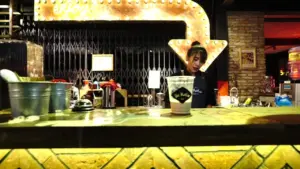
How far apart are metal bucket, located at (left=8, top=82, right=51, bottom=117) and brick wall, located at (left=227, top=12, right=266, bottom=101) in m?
5.74

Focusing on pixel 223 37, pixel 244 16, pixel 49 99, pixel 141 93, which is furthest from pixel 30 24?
pixel 49 99

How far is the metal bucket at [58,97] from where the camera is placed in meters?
1.64

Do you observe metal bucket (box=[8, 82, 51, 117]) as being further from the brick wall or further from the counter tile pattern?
the brick wall

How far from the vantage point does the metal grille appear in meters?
6.84

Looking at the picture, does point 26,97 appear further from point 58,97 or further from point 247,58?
point 247,58

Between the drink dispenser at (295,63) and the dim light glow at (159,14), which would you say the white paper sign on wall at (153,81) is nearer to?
the dim light glow at (159,14)

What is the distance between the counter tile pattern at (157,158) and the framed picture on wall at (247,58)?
548cm

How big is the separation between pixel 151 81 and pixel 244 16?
9.11 ft

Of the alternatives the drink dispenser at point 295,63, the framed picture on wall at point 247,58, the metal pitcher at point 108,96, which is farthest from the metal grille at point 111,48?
the metal pitcher at point 108,96

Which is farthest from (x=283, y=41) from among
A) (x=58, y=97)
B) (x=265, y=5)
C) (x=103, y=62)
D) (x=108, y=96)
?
(x=58, y=97)

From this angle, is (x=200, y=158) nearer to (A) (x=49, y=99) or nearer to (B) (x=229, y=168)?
(B) (x=229, y=168)

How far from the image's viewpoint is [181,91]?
4.82 feet

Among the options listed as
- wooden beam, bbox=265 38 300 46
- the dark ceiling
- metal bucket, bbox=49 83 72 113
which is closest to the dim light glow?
the dark ceiling

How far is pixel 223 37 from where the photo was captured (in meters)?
6.66
